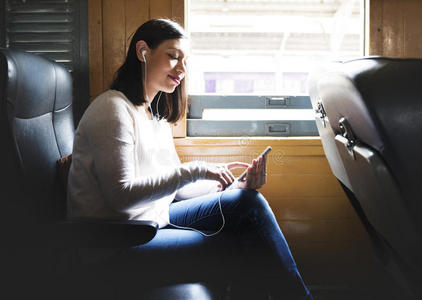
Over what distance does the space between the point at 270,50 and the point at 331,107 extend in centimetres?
245

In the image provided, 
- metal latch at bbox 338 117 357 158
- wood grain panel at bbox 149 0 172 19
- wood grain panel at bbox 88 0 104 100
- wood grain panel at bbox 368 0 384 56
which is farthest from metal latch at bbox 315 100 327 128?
wood grain panel at bbox 88 0 104 100

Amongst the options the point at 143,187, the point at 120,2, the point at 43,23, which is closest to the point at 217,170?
the point at 143,187

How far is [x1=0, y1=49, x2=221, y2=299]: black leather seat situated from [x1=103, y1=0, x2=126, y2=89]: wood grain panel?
58 centimetres

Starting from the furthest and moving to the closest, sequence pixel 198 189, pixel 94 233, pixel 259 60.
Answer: pixel 259 60, pixel 198 189, pixel 94 233

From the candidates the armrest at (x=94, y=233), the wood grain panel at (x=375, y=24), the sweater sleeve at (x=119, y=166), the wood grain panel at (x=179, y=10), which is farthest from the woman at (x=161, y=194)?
the wood grain panel at (x=375, y=24)

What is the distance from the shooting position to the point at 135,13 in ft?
5.22

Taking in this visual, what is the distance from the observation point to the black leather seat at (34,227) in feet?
2.84

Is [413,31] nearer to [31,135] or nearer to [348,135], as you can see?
[348,135]


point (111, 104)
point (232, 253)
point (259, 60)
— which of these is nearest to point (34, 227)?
point (111, 104)

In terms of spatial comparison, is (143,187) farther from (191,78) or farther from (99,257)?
(191,78)

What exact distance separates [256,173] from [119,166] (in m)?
0.49

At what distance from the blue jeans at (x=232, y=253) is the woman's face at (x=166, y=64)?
1.52 feet

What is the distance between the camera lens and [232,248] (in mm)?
1092

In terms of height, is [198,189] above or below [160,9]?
below
